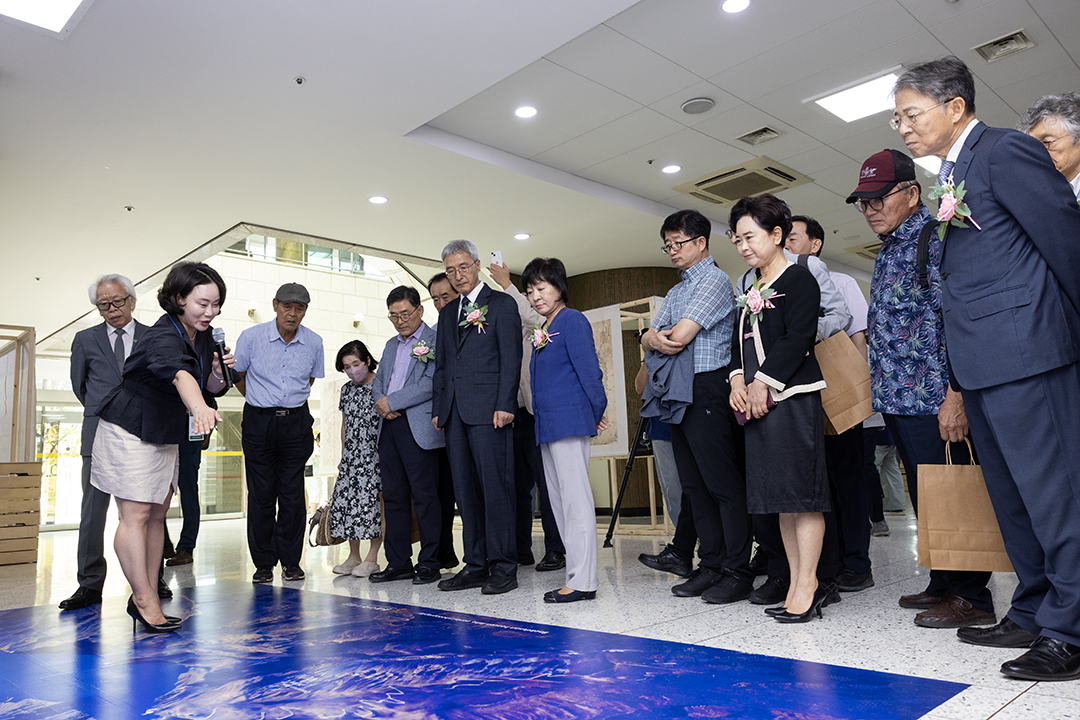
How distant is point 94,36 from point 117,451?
110 inches

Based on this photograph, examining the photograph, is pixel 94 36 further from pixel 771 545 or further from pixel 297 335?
pixel 771 545

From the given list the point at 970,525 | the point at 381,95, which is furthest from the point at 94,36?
the point at 970,525

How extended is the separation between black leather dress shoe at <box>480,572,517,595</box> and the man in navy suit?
195cm

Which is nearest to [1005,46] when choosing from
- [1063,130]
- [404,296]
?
[1063,130]

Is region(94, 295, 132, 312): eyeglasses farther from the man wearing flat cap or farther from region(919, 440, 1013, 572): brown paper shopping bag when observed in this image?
region(919, 440, 1013, 572): brown paper shopping bag

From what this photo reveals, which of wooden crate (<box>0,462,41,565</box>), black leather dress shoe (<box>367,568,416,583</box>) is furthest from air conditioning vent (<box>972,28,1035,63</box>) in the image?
wooden crate (<box>0,462,41,565</box>)

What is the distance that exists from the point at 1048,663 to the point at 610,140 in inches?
200

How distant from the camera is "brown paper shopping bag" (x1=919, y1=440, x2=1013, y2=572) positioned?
6.77ft

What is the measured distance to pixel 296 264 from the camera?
14055mm

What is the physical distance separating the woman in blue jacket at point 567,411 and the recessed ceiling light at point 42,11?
2883 mm

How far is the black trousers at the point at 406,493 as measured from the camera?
385 centimetres

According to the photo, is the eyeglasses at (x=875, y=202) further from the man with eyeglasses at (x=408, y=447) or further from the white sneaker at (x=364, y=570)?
the white sneaker at (x=364, y=570)

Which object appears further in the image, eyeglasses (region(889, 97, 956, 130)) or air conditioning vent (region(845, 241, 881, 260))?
air conditioning vent (region(845, 241, 881, 260))

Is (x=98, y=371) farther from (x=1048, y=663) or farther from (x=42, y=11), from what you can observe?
(x=1048, y=663)
